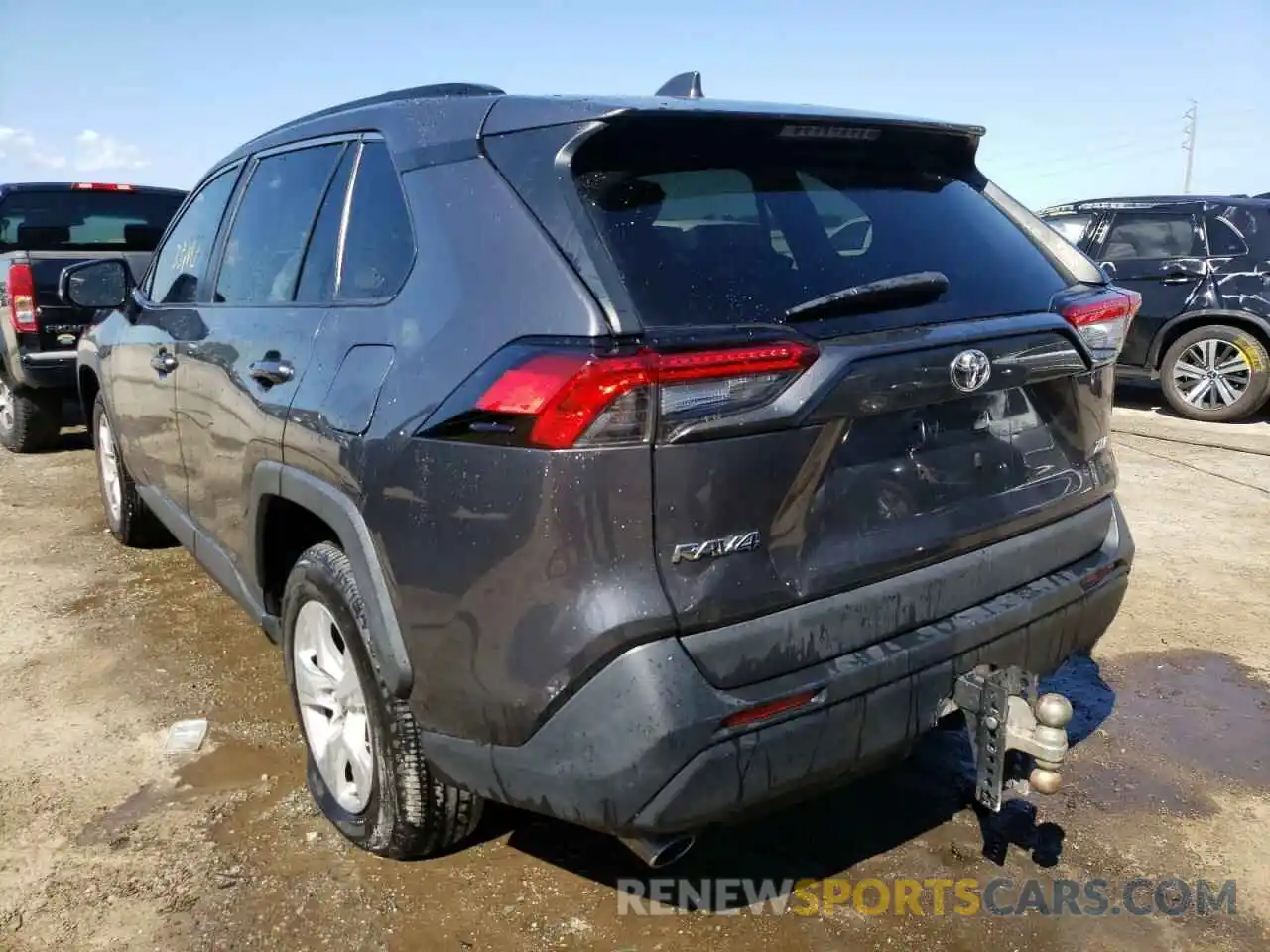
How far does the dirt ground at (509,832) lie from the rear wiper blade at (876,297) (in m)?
1.42

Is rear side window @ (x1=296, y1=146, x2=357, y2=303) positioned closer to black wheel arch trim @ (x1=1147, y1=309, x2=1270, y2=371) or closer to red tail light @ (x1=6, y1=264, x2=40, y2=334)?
red tail light @ (x1=6, y1=264, x2=40, y2=334)

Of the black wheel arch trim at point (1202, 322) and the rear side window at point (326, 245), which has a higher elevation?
the rear side window at point (326, 245)

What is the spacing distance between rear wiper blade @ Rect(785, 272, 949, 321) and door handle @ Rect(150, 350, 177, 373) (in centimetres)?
242

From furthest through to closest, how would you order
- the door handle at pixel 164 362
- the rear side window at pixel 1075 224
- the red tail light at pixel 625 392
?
the rear side window at pixel 1075 224 < the door handle at pixel 164 362 < the red tail light at pixel 625 392

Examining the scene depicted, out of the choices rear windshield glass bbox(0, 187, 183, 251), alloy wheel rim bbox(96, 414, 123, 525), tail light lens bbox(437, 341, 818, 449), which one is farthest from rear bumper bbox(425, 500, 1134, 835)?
rear windshield glass bbox(0, 187, 183, 251)

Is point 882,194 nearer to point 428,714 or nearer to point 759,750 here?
point 759,750

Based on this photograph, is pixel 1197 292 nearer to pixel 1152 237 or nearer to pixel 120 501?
pixel 1152 237

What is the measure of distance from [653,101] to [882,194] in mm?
628

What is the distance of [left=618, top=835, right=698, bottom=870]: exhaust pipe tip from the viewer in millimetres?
2029

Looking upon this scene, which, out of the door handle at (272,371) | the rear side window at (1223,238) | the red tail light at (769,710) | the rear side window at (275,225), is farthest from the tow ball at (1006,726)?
the rear side window at (1223,238)

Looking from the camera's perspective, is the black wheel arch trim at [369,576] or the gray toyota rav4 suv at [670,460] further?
the black wheel arch trim at [369,576]

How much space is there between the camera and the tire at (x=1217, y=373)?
8.46 metres

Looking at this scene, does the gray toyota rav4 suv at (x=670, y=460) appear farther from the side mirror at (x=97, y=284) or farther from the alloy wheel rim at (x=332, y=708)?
the side mirror at (x=97, y=284)

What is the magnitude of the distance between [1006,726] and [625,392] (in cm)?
109
